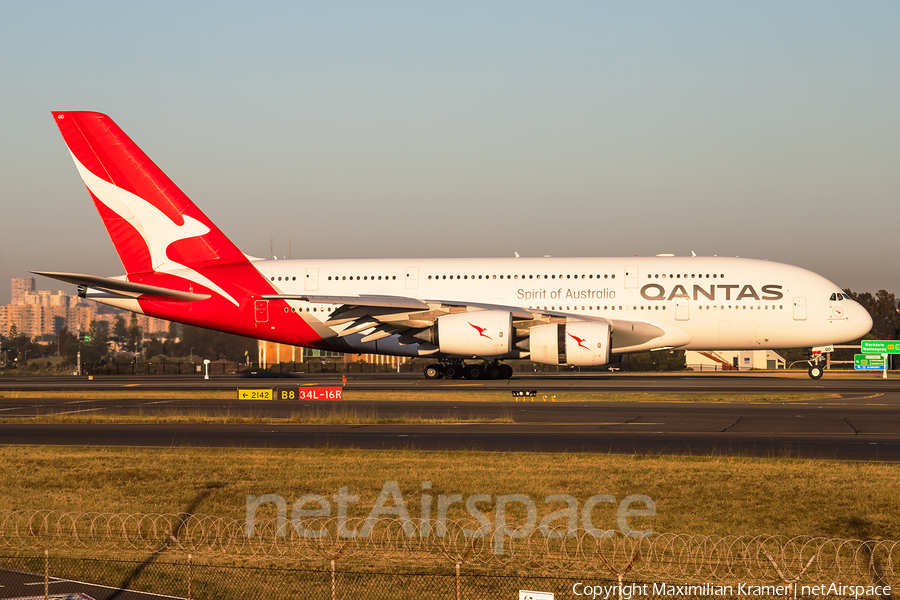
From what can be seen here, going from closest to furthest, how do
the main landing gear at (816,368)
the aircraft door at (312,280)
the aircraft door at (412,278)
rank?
the aircraft door at (412,278) → the main landing gear at (816,368) → the aircraft door at (312,280)

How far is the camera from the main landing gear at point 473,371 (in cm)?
4816

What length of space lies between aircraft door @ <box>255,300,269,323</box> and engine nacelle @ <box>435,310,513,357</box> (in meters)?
9.80

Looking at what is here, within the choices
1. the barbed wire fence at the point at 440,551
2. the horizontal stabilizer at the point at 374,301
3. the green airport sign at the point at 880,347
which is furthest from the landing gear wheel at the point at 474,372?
the barbed wire fence at the point at 440,551

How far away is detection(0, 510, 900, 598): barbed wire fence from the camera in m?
11.4

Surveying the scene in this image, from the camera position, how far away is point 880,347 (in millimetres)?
56250

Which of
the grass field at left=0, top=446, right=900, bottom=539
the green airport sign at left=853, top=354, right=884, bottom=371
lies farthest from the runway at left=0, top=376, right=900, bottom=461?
the green airport sign at left=853, top=354, right=884, bottom=371

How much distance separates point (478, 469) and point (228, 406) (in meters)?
17.8

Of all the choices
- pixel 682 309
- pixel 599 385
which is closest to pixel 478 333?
pixel 599 385

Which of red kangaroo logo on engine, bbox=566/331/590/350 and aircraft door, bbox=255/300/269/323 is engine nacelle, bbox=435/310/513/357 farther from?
aircraft door, bbox=255/300/269/323

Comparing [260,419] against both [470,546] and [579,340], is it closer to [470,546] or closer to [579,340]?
[470,546]

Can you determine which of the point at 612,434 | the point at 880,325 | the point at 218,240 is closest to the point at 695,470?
the point at 612,434

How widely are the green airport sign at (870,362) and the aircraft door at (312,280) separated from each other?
36.2m

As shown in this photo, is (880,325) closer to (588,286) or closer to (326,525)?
(588,286)

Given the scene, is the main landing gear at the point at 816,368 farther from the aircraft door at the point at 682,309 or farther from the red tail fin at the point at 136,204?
the red tail fin at the point at 136,204
